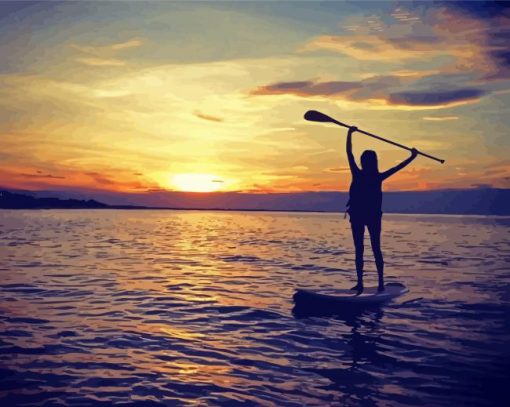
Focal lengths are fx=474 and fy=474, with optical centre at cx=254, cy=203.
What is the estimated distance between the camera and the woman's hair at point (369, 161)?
12.9 m

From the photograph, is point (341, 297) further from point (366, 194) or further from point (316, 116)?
point (316, 116)

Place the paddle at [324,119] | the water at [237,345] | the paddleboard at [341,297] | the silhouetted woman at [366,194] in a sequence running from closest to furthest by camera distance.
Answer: the water at [237,345] → the paddleboard at [341,297] → the silhouetted woman at [366,194] → the paddle at [324,119]

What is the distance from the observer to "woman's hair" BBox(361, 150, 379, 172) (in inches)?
507

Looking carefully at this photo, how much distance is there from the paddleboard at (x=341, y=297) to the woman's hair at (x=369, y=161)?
11.4 ft

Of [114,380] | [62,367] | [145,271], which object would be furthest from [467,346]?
[145,271]

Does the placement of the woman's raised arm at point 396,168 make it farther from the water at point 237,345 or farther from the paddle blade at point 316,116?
the water at point 237,345

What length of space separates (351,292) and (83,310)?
7.35 metres

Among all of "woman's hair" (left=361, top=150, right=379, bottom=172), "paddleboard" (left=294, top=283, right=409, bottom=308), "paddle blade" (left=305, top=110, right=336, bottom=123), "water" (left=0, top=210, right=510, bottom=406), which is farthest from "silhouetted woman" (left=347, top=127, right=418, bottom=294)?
"water" (left=0, top=210, right=510, bottom=406)

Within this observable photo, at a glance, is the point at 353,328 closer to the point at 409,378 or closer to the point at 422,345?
the point at 422,345

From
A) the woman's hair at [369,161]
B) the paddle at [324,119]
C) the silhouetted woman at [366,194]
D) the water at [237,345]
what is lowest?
the water at [237,345]

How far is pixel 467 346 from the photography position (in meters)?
9.72

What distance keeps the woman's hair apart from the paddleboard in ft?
11.4

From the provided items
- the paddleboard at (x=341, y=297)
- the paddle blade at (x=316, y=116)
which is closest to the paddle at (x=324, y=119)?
the paddle blade at (x=316, y=116)

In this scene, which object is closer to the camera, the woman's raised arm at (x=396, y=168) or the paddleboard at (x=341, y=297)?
the paddleboard at (x=341, y=297)
